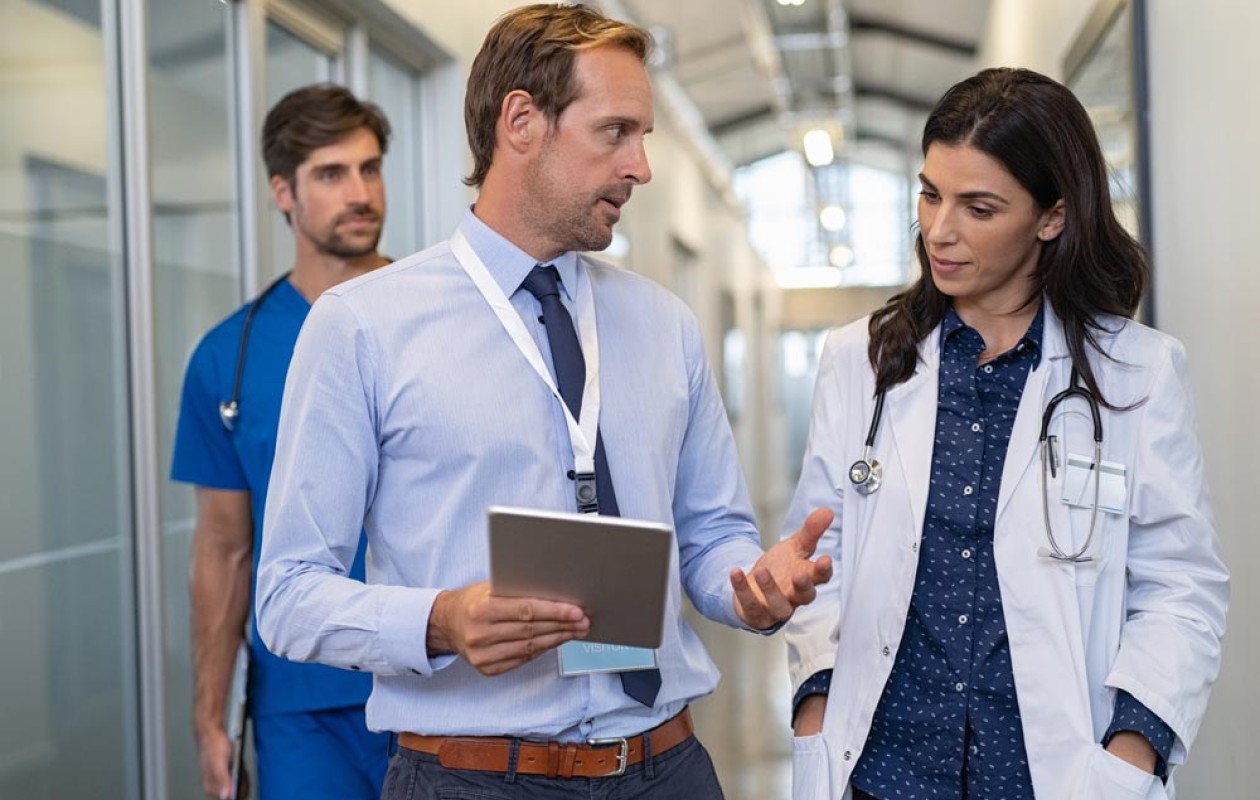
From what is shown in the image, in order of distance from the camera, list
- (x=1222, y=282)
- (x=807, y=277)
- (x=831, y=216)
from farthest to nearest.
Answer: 1. (x=807, y=277)
2. (x=831, y=216)
3. (x=1222, y=282)

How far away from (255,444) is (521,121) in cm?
92

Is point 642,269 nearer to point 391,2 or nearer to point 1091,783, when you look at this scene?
point 391,2

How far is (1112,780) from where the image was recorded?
1.73 m

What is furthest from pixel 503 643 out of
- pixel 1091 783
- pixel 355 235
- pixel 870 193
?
pixel 870 193

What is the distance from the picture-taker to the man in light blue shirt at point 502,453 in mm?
1642

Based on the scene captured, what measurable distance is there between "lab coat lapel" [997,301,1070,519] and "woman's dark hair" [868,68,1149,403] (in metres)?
0.02

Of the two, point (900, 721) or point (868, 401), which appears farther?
point (868, 401)

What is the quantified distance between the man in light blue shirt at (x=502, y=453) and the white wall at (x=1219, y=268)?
1323mm

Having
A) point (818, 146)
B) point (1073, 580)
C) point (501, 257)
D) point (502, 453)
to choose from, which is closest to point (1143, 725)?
point (1073, 580)

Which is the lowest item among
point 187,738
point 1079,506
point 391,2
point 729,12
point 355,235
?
point 187,738

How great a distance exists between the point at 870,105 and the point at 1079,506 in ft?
63.8

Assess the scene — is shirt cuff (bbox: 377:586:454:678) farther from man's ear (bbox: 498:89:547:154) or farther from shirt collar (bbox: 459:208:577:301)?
man's ear (bbox: 498:89:547:154)

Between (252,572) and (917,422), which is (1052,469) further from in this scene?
(252,572)

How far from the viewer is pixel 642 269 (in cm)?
989
